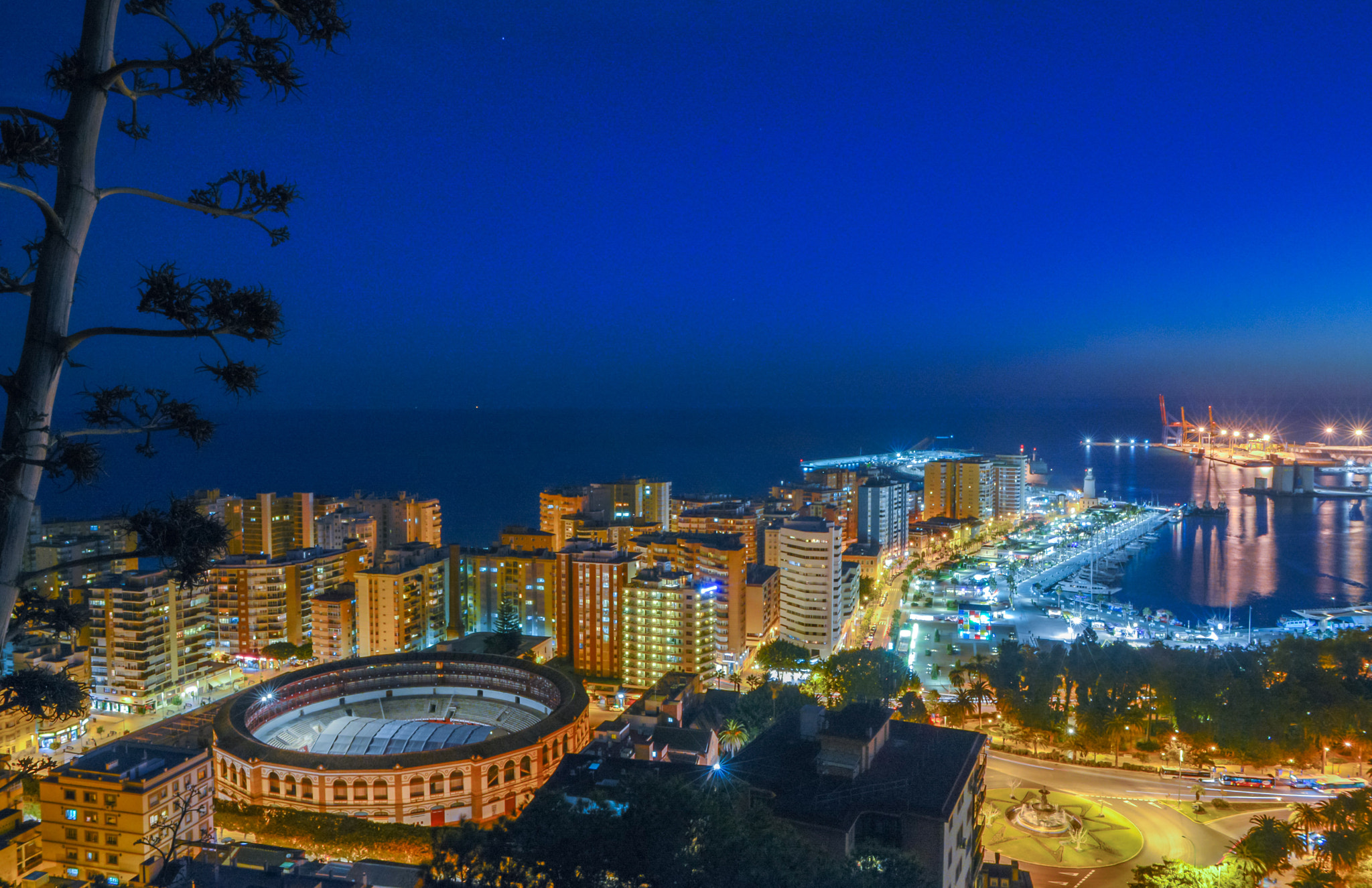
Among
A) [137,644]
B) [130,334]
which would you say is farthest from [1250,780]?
[137,644]

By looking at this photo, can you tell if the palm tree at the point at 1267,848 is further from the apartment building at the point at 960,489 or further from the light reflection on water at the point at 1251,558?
the apartment building at the point at 960,489

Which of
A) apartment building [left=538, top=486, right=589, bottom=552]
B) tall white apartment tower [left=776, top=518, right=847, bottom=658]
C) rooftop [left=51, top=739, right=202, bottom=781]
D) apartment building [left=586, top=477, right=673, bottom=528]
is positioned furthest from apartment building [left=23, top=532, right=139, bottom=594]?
tall white apartment tower [left=776, top=518, right=847, bottom=658]

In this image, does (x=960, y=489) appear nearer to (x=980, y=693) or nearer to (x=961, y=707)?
(x=980, y=693)

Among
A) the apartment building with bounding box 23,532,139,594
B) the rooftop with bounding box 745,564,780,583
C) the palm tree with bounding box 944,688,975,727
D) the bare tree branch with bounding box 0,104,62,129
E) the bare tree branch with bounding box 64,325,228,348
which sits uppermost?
the bare tree branch with bounding box 0,104,62,129

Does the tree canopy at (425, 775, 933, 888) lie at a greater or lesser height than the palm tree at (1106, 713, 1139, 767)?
greater

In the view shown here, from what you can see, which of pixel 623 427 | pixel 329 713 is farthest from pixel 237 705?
pixel 623 427

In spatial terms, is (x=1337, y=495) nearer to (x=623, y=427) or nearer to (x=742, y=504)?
(x=742, y=504)

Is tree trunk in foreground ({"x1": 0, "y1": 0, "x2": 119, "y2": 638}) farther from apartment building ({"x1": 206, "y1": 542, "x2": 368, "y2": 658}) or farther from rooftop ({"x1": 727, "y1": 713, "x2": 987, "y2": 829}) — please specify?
apartment building ({"x1": 206, "y1": 542, "x2": 368, "y2": 658})
